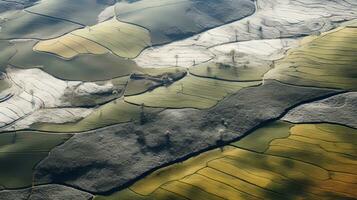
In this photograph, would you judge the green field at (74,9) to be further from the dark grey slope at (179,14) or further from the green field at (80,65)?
the green field at (80,65)

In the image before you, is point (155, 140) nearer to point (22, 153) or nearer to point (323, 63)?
point (22, 153)

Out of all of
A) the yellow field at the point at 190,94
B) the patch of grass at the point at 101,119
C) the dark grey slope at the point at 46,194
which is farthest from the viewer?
the yellow field at the point at 190,94

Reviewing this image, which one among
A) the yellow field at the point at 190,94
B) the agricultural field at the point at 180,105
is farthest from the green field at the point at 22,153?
the yellow field at the point at 190,94

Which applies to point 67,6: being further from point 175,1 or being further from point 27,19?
point 175,1

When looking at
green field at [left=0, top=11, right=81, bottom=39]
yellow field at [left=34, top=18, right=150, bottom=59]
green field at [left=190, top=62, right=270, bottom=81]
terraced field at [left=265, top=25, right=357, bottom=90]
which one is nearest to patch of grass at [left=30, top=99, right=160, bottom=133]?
green field at [left=190, top=62, right=270, bottom=81]

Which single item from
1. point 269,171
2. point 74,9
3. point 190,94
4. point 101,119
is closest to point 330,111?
point 269,171
